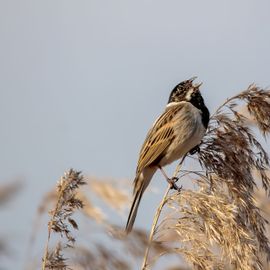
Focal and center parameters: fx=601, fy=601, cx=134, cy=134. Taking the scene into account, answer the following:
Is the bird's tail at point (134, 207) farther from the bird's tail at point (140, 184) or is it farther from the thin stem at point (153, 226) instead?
the thin stem at point (153, 226)

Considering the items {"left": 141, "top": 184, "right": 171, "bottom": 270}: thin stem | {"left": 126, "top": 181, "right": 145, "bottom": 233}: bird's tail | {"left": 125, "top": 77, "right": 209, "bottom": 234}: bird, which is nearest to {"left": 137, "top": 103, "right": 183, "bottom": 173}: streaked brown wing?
{"left": 125, "top": 77, "right": 209, "bottom": 234}: bird

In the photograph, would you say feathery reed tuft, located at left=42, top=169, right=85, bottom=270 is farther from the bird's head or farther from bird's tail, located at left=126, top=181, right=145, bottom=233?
the bird's head

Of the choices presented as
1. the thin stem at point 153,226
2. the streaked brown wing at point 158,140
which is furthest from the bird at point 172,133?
the thin stem at point 153,226

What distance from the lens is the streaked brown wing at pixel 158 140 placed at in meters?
4.51

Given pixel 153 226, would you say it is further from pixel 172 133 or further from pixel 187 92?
pixel 187 92

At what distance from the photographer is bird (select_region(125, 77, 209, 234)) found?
429cm

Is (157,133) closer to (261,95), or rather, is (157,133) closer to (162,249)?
(261,95)

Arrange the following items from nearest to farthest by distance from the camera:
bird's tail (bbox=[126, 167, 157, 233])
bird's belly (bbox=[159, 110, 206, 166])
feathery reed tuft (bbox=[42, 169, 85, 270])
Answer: feathery reed tuft (bbox=[42, 169, 85, 270])
bird's tail (bbox=[126, 167, 157, 233])
bird's belly (bbox=[159, 110, 206, 166])

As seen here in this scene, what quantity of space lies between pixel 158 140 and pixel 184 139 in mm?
331

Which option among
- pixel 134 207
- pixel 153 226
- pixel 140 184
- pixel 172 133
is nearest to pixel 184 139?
pixel 172 133

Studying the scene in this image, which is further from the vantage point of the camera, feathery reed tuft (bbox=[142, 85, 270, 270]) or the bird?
the bird

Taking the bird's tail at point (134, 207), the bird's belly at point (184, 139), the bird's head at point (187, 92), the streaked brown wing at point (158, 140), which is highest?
the bird's head at point (187, 92)

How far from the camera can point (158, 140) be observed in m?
4.56

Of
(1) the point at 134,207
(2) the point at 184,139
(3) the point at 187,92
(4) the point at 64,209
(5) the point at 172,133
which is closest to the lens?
(4) the point at 64,209
